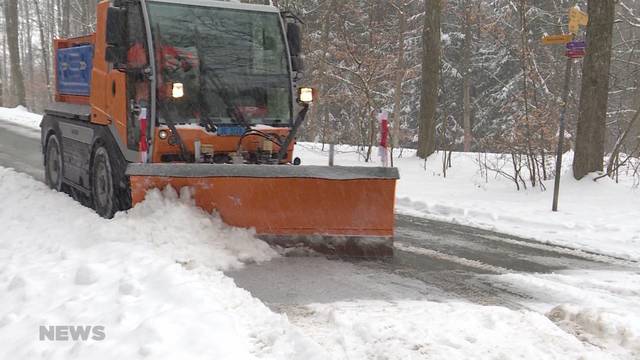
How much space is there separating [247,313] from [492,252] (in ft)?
11.0

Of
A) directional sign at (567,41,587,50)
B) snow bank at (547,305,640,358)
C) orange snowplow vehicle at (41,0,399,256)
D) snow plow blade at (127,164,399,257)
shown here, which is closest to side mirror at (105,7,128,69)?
orange snowplow vehicle at (41,0,399,256)

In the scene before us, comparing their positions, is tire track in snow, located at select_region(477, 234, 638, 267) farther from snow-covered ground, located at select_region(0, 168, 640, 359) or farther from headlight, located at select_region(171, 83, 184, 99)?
headlight, located at select_region(171, 83, 184, 99)

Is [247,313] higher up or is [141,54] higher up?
[141,54]

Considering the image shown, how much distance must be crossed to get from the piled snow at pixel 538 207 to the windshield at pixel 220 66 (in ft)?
10.4

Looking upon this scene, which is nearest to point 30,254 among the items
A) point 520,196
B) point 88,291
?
point 88,291

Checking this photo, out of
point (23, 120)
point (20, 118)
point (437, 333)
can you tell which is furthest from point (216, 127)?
point (20, 118)

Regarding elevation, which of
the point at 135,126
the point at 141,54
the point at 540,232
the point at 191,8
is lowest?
the point at 540,232

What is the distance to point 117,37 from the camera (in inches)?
240

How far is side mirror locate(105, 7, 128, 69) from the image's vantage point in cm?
604

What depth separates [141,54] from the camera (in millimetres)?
6266

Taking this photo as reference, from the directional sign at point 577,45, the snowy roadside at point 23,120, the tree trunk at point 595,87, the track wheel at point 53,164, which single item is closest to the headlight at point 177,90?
the track wheel at point 53,164

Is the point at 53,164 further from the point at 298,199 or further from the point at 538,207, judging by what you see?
the point at 538,207

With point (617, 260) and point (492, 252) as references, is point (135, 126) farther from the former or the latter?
point (617, 260)

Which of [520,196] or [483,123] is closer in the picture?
[520,196]
